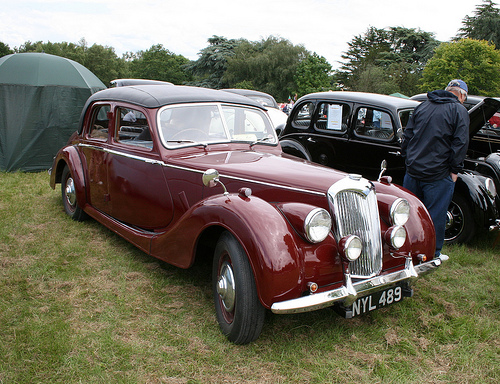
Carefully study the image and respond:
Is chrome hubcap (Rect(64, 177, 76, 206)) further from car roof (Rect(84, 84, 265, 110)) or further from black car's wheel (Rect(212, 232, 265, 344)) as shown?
black car's wheel (Rect(212, 232, 265, 344))

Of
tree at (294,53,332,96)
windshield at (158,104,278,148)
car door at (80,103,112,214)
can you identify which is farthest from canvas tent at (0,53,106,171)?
tree at (294,53,332,96)

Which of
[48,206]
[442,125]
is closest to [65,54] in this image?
[48,206]

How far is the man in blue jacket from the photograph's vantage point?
3646 millimetres

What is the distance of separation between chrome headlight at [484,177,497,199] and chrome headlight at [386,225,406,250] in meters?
2.31

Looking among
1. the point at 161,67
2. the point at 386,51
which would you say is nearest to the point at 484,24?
the point at 386,51

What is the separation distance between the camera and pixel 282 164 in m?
3.36

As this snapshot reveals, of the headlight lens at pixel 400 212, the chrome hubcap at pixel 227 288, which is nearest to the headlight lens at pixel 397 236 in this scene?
the headlight lens at pixel 400 212

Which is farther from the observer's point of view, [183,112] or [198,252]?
[183,112]

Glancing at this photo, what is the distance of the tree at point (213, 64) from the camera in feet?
177

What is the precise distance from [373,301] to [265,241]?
0.88 m

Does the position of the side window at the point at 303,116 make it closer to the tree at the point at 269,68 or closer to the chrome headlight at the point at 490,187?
the chrome headlight at the point at 490,187

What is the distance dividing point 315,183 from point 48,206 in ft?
15.1

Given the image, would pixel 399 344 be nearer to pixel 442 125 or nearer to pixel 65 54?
pixel 442 125

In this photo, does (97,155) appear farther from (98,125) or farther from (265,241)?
(265,241)
